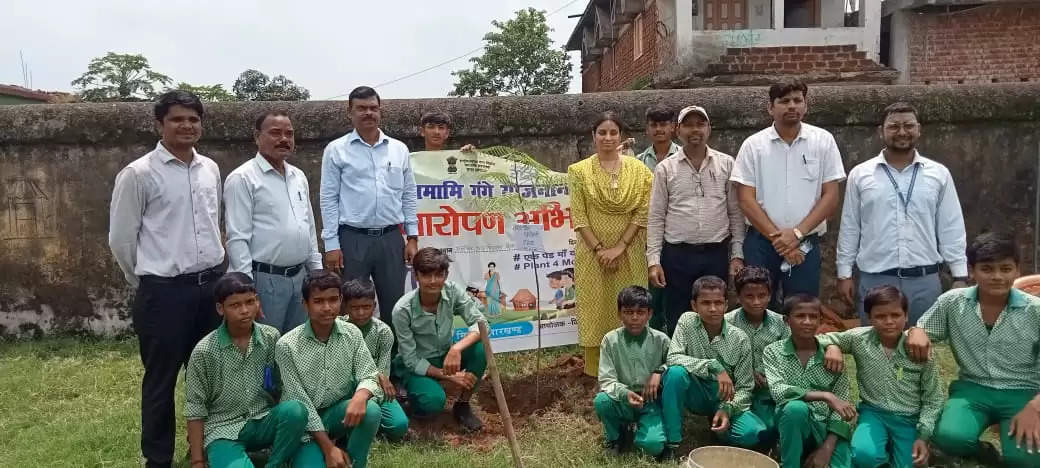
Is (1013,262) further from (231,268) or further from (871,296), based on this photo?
(231,268)

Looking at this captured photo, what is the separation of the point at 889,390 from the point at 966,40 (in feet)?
40.6

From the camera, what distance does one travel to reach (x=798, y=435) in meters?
3.00

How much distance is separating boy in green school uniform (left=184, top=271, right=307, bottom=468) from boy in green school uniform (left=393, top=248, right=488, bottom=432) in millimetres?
810

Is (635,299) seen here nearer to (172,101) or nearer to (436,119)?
(436,119)

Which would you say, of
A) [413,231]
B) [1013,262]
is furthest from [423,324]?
[1013,262]

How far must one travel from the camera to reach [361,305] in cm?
339

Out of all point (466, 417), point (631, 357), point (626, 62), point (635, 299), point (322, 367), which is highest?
point (626, 62)

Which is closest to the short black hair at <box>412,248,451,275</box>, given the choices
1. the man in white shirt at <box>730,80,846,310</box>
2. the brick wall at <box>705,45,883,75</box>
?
the man in white shirt at <box>730,80,846,310</box>

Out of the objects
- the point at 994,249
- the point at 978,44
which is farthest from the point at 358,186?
the point at 978,44

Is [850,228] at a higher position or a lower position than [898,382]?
higher

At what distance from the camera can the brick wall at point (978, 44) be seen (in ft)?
41.0

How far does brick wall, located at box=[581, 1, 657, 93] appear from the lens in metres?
13.9

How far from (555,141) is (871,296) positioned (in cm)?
280

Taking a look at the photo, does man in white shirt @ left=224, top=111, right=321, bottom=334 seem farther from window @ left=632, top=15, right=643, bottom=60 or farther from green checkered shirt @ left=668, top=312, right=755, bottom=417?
window @ left=632, top=15, right=643, bottom=60
